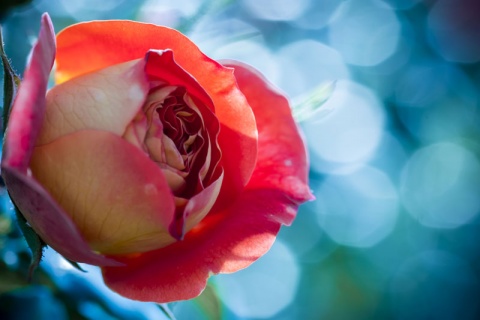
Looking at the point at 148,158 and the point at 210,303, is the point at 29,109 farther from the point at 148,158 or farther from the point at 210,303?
the point at 210,303

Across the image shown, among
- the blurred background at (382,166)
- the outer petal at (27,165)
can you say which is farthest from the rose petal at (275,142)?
the blurred background at (382,166)

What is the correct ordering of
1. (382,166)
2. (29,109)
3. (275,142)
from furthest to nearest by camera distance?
1. (382,166)
2. (275,142)
3. (29,109)

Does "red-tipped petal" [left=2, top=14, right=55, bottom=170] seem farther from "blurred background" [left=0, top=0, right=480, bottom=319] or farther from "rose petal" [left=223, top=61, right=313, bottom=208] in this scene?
"blurred background" [left=0, top=0, right=480, bottom=319]

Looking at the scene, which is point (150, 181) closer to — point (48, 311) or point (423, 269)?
point (48, 311)

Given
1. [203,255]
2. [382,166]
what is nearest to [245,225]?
[203,255]

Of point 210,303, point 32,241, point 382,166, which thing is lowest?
point 382,166

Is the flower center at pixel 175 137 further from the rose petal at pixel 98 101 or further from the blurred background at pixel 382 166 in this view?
the blurred background at pixel 382 166
